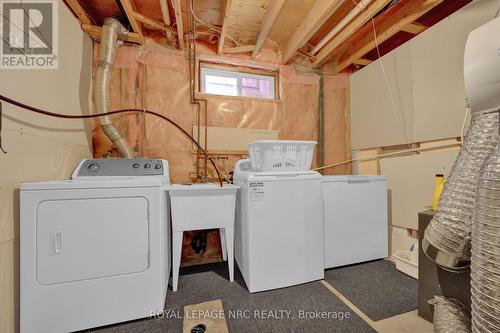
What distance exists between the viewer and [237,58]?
96.1 inches

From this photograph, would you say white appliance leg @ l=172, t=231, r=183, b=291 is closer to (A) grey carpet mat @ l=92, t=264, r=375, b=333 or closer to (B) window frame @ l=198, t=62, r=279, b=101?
(A) grey carpet mat @ l=92, t=264, r=375, b=333

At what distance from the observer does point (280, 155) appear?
1664mm

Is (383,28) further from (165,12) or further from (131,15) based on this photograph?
(131,15)

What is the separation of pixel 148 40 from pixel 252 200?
2001 millimetres

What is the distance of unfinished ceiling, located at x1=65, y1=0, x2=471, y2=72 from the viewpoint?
1.78 metres

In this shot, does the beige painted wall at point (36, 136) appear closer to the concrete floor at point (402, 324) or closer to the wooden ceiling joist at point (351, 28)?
the concrete floor at point (402, 324)

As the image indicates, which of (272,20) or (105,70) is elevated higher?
A: (272,20)

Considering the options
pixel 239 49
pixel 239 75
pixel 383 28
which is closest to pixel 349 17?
pixel 383 28

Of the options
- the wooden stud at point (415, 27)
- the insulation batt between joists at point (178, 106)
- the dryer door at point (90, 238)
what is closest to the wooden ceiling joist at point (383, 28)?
the wooden stud at point (415, 27)

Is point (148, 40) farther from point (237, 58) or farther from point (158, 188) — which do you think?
point (158, 188)

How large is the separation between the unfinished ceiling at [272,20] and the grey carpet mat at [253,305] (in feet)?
7.35

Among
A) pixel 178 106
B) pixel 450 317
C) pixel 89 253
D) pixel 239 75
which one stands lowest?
pixel 450 317

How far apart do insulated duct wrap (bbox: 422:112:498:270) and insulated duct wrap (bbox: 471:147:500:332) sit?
7.9 inches

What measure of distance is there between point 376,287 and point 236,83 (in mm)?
2437
